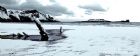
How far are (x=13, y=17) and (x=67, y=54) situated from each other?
17862 cm

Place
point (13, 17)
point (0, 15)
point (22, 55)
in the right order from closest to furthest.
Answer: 1. point (22, 55)
2. point (0, 15)
3. point (13, 17)

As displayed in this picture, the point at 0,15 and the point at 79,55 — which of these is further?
the point at 0,15

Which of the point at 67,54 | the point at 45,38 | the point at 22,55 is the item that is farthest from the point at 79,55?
the point at 45,38

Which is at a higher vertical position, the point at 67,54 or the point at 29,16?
the point at 29,16

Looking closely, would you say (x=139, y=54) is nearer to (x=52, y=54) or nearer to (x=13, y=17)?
(x=52, y=54)


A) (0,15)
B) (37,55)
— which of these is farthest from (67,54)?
(0,15)

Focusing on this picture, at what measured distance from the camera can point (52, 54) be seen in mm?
13875

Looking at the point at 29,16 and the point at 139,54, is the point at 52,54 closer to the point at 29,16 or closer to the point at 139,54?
the point at 139,54

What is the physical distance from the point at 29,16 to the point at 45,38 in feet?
7.01

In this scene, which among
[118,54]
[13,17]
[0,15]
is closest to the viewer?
[118,54]

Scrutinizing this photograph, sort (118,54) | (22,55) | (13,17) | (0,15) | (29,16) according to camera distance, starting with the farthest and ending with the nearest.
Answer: (13,17), (0,15), (29,16), (118,54), (22,55)

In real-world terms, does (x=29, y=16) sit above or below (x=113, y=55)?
above

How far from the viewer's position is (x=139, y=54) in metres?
14.2

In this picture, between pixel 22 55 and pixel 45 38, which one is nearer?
pixel 22 55
